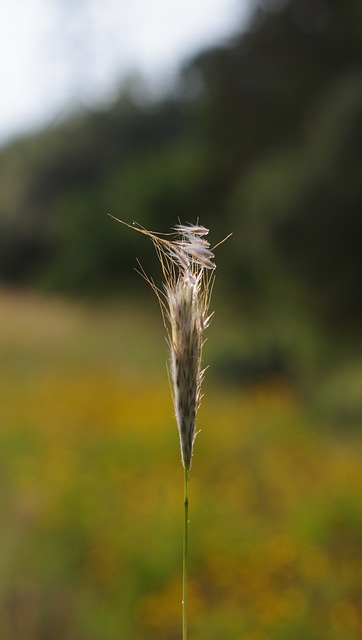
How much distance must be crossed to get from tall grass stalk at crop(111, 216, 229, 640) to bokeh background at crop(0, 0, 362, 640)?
2.55 metres

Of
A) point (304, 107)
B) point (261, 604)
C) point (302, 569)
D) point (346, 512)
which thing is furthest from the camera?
point (304, 107)

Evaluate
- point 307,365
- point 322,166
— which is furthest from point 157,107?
point 307,365

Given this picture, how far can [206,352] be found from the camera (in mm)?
10023

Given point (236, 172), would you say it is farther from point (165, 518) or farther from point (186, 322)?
point (186, 322)

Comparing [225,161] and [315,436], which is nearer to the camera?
[315,436]

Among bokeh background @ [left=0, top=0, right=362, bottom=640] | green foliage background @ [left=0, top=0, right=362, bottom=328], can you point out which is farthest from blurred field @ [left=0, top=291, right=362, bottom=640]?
green foliage background @ [left=0, top=0, right=362, bottom=328]

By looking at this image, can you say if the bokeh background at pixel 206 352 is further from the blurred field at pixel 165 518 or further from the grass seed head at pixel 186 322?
the grass seed head at pixel 186 322

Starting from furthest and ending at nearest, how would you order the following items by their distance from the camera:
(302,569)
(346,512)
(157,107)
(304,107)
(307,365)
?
(157,107) < (304,107) < (307,365) < (346,512) < (302,569)

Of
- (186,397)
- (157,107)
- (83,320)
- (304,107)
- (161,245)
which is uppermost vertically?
(157,107)

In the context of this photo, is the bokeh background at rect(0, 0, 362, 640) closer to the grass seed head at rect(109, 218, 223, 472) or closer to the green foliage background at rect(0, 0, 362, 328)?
the green foliage background at rect(0, 0, 362, 328)

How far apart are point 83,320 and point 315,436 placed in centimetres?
610

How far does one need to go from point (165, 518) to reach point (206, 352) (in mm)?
6040

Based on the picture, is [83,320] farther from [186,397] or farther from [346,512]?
[186,397]

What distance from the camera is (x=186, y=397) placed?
80 centimetres
